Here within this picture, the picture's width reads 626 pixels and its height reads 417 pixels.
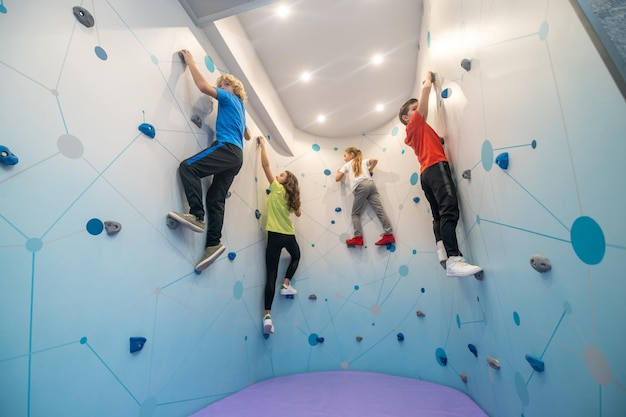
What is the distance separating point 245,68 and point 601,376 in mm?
2752

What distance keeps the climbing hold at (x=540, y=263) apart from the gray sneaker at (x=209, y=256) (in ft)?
5.38

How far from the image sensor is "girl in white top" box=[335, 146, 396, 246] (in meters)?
2.59

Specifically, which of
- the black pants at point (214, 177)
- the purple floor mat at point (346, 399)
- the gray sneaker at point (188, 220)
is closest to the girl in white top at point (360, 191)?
the purple floor mat at point (346, 399)

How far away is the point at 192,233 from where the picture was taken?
153 centimetres

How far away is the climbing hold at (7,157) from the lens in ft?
2.50

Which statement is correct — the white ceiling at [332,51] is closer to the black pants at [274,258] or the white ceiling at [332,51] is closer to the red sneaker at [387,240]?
the black pants at [274,258]

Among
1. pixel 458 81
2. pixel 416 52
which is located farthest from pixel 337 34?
pixel 458 81

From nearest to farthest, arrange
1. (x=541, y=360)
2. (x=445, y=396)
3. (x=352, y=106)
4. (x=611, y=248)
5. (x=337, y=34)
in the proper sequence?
(x=611, y=248), (x=541, y=360), (x=445, y=396), (x=337, y=34), (x=352, y=106)

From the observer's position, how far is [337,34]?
2.16m

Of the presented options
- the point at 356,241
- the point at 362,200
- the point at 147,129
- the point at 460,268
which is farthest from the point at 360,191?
the point at 147,129

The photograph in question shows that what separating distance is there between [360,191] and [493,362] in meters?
1.85

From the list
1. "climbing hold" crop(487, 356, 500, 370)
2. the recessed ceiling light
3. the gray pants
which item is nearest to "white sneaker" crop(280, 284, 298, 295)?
the gray pants

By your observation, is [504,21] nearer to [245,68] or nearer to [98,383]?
[245,68]

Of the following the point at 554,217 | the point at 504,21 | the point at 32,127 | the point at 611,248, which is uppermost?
the point at 504,21
